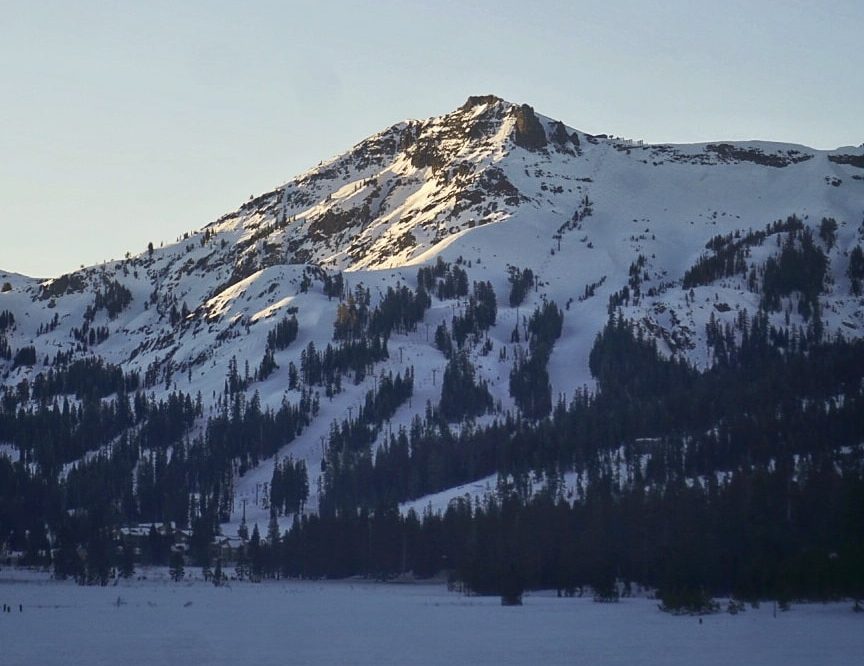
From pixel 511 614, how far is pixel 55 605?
48196 mm

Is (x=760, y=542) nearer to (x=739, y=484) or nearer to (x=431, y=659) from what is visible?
(x=739, y=484)

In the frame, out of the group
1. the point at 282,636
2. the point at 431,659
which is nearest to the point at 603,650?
the point at 431,659

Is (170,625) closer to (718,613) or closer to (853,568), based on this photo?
(718,613)

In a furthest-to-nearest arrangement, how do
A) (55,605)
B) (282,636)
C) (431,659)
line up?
(55,605) → (282,636) → (431,659)

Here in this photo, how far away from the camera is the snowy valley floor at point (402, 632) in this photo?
9783cm

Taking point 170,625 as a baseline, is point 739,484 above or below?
above

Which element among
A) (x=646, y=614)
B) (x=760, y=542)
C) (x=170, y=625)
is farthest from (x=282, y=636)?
(x=760, y=542)

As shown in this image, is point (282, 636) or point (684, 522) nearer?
point (282, 636)

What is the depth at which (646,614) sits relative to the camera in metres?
143

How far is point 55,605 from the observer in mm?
154250

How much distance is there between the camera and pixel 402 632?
11875 centimetres

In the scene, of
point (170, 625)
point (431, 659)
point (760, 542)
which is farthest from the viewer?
point (760, 542)

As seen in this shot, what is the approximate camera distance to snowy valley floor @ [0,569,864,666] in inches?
3852

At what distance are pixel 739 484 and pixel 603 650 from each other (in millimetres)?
89133
